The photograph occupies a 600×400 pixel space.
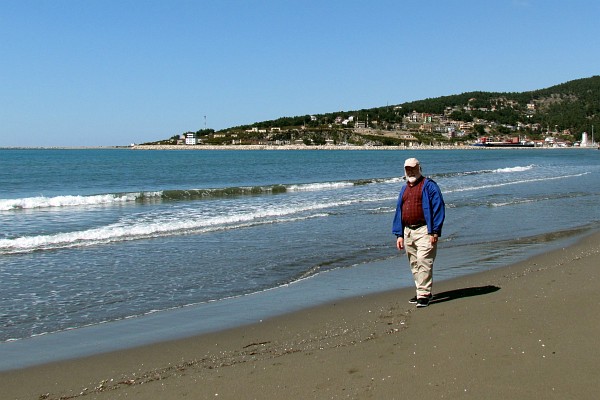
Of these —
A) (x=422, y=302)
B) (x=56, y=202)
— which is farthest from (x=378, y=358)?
(x=56, y=202)

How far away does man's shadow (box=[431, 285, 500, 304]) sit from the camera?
314 inches

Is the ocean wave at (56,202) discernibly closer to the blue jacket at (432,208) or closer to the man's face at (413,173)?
the man's face at (413,173)

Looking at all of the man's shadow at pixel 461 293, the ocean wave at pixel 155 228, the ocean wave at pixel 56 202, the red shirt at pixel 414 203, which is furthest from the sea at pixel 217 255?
the red shirt at pixel 414 203

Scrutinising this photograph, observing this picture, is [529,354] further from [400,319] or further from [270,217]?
[270,217]

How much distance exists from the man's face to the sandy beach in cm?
165

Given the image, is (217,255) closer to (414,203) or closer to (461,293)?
(461,293)

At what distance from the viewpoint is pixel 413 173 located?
756cm

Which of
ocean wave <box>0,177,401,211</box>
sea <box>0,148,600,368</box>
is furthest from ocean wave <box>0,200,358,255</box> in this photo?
ocean wave <box>0,177,401,211</box>

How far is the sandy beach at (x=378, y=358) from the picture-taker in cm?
459

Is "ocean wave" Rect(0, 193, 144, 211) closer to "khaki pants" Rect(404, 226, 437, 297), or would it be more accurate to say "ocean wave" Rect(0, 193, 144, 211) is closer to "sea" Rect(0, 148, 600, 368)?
"sea" Rect(0, 148, 600, 368)

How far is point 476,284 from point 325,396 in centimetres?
505

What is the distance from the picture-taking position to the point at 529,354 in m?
5.06

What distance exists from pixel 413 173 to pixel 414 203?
1.33 ft

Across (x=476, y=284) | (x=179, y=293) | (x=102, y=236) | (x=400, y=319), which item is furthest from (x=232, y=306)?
(x=102, y=236)
